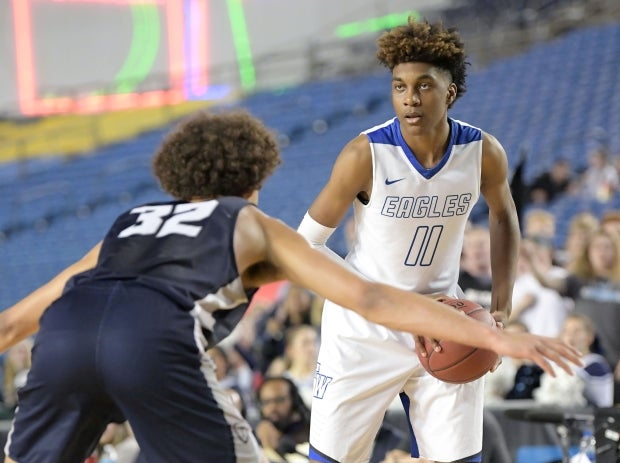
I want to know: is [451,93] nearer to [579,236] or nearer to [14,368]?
[579,236]

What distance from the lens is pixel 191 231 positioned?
9.71 feet

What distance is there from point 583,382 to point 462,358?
3.01m

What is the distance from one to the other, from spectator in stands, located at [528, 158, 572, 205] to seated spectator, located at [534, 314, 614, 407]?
4.21 meters

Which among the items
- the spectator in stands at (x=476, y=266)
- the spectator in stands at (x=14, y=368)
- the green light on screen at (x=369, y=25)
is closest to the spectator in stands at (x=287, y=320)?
the spectator in stands at (x=476, y=266)

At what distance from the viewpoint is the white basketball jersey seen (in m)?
4.17

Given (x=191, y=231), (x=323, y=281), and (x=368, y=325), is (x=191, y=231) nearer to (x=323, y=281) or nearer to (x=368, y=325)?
(x=323, y=281)

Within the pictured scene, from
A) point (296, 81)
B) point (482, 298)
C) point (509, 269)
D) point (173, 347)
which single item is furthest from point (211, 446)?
point (296, 81)

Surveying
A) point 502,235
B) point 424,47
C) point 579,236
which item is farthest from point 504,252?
point 579,236

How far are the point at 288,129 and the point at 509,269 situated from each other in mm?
13716

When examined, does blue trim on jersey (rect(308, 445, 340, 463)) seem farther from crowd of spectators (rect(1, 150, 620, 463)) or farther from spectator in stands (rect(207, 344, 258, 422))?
spectator in stands (rect(207, 344, 258, 422))

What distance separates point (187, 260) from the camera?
294cm

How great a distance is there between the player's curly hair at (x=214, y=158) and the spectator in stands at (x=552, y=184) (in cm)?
790

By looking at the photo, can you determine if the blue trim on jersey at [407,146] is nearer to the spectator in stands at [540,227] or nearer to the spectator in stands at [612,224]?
the spectator in stands at [612,224]

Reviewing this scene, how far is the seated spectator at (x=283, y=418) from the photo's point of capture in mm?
6277
